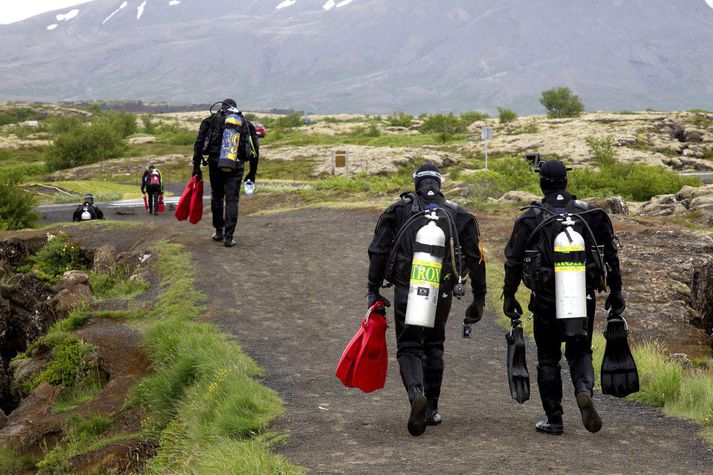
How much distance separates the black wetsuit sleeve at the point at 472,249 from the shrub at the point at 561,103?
105803mm

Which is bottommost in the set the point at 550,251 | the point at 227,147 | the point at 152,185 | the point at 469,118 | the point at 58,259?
the point at 58,259

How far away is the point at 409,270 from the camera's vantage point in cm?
712

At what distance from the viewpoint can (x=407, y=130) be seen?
294 ft

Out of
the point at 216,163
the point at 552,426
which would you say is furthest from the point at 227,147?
the point at 552,426

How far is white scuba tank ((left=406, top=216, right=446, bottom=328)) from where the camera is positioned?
6.96 m

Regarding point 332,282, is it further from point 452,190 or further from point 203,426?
point 452,190

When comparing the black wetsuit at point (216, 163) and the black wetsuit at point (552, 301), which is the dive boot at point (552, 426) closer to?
the black wetsuit at point (552, 301)

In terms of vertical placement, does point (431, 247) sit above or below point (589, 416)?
above

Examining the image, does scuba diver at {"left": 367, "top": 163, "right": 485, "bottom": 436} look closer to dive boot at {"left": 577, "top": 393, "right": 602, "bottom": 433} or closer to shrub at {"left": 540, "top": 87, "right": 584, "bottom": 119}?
dive boot at {"left": 577, "top": 393, "right": 602, "bottom": 433}

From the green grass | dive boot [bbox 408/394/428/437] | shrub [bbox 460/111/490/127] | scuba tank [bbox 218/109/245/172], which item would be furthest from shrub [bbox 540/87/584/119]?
dive boot [bbox 408/394/428/437]

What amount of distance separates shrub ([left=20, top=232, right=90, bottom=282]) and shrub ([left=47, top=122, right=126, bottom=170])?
43.3 metres

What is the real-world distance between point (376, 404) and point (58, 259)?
1369cm

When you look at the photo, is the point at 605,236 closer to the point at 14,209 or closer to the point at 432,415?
the point at 432,415

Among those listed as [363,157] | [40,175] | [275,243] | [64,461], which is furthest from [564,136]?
[64,461]
